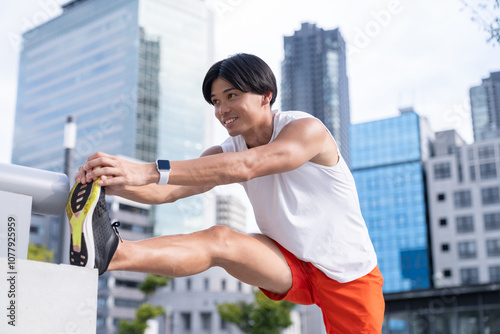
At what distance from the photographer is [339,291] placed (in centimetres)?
303

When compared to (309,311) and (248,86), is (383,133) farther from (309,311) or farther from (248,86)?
(248,86)

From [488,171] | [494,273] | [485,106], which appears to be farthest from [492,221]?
[485,106]

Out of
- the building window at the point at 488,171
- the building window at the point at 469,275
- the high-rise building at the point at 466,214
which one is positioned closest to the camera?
the building window at the point at 469,275

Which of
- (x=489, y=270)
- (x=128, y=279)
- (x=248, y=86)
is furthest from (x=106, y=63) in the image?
(x=248, y=86)

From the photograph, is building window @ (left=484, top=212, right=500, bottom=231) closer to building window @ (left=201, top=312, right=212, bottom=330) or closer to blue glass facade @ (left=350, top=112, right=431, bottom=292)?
blue glass facade @ (left=350, top=112, right=431, bottom=292)

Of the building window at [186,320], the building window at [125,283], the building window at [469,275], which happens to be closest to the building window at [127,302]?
the building window at [125,283]

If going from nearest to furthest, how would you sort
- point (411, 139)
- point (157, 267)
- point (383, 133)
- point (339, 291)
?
point (157, 267)
point (339, 291)
point (411, 139)
point (383, 133)

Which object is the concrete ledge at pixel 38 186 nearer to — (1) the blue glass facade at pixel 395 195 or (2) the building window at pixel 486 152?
(2) the building window at pixel 486 152

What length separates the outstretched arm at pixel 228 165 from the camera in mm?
2312

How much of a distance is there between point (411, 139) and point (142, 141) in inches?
1413

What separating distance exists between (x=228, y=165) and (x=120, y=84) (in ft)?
273

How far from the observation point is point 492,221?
187 ft

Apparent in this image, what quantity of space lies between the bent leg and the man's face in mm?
542

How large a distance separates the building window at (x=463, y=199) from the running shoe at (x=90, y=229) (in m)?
60.8
